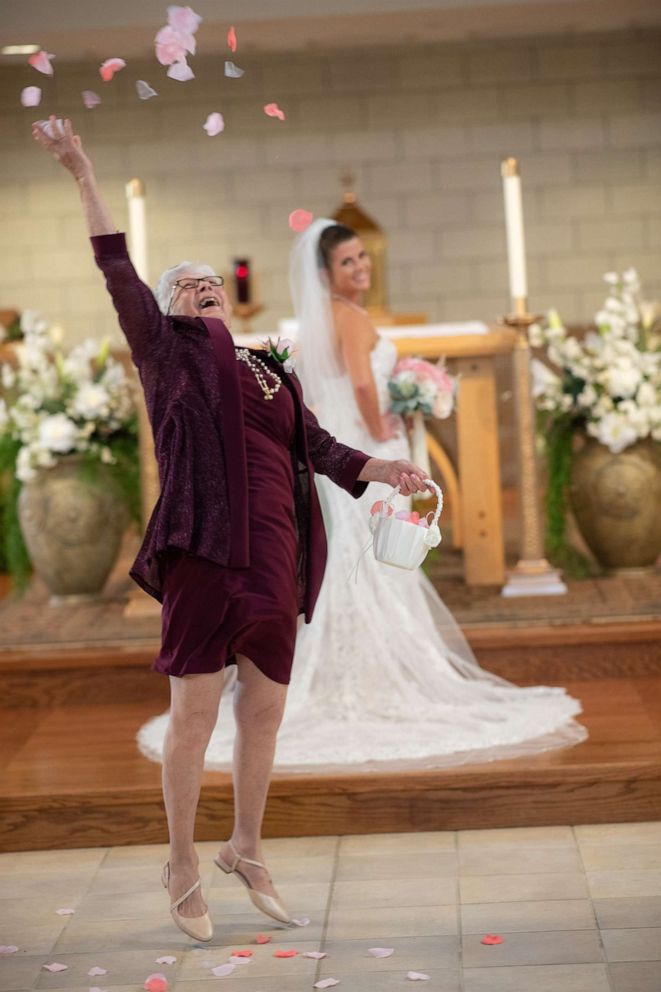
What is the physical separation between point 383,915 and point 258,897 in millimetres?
291

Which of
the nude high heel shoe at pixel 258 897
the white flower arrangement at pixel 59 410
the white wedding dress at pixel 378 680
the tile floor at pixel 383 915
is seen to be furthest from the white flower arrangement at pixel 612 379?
the nude high heel shoe at pixel 258 897

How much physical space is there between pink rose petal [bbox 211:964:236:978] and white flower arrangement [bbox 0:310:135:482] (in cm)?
312

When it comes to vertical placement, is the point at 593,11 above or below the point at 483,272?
above

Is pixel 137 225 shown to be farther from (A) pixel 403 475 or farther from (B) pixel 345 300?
(A) pixel 403 475

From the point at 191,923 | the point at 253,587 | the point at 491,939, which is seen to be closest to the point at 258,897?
the point at 191,923

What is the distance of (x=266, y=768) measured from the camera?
10.6 feet

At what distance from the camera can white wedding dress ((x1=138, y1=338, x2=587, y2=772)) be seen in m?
4.18

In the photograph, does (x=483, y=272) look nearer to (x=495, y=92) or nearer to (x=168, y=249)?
(x=495, y=92)

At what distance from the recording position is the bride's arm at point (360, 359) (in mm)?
4555

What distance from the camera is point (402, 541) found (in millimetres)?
3197

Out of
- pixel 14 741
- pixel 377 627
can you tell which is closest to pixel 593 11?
pixel 377 627

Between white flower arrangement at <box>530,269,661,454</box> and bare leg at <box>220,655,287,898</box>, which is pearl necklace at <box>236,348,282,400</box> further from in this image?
white flower arrangement at <box>530,269,661,454</box>

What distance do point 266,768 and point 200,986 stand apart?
49 centimetres

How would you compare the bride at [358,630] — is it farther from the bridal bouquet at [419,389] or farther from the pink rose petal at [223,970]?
the pink rose petal at [223,970]
